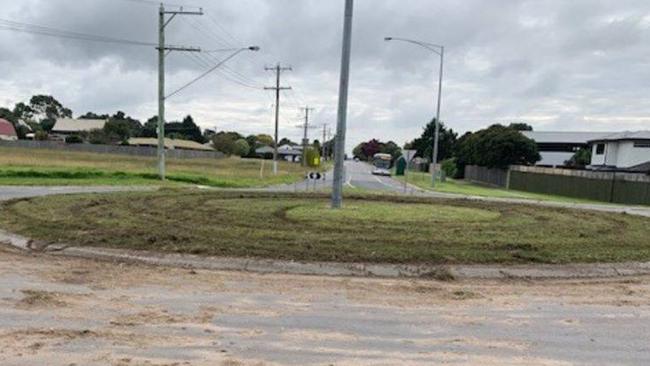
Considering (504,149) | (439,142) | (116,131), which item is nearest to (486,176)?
(504,149)

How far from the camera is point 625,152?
63.4m

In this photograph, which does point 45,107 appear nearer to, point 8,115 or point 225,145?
point 8,115

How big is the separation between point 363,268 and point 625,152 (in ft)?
207

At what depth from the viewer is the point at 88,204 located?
16688 millimetres

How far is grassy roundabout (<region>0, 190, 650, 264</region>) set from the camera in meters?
10.4

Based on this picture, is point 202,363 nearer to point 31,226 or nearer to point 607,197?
point 31,226

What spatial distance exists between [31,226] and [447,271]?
889cm

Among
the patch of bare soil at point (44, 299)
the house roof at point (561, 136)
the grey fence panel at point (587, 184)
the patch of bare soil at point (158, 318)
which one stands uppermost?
the house roof at point (561, 136)

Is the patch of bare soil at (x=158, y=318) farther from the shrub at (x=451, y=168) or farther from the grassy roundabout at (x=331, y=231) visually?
the shrub at (x=451, y=168)

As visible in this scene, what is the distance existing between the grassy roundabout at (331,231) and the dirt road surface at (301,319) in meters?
1.43

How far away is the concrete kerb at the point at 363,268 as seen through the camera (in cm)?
920

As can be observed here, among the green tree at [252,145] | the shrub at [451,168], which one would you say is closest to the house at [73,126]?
the green tree at [252,145]

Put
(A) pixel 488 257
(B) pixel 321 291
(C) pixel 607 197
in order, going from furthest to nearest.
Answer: (C) pixel 607 197
(A) pixel 488 257
(B) pixel 321 291

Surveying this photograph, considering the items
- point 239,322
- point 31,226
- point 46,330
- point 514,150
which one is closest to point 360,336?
point 239,322
